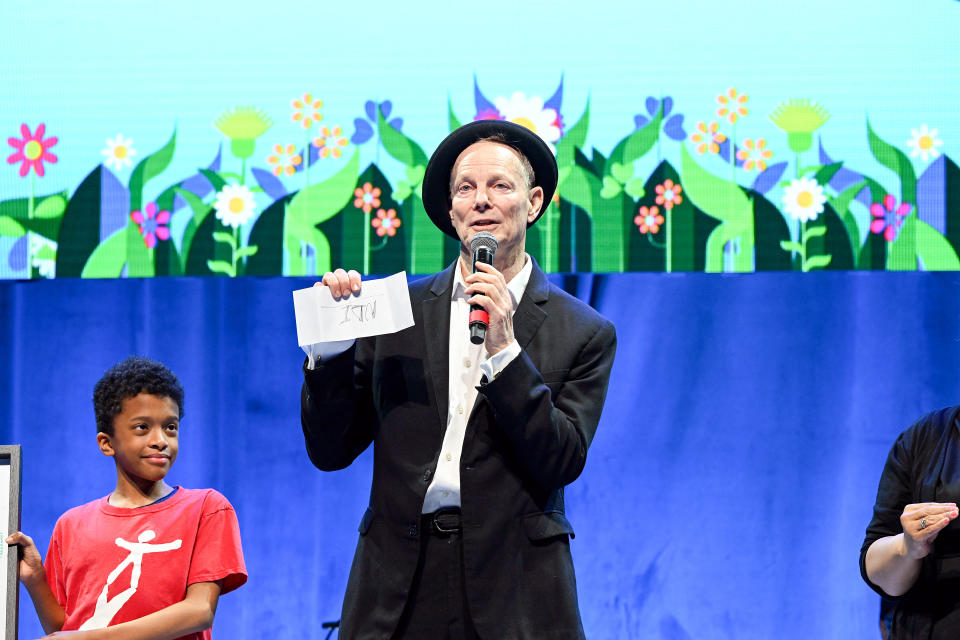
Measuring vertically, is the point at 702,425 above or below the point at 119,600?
above

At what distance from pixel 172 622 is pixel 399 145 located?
1.73 m

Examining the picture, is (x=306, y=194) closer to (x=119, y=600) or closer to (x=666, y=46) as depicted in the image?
(x=666, y=46)

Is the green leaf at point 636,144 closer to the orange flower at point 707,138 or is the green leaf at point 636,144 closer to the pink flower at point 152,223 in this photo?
the orange flower at point 707,138

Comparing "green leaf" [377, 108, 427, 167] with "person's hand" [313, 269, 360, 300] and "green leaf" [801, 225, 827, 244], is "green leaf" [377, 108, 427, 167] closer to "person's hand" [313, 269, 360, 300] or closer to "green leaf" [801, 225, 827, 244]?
"green leaf" [801, 225, 827, 244]

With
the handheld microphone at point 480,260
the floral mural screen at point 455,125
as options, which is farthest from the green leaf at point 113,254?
the handheld microphone at point 480,260

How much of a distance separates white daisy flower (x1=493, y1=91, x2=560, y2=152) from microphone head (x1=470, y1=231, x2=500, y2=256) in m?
1.51

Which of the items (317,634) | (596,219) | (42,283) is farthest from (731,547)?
(42,283)

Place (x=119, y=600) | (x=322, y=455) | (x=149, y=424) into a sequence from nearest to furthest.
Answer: (x=322, y=455) < (x=119, y=600) < (x=149, y=424)

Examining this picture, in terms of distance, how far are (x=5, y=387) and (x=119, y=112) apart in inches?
37.1

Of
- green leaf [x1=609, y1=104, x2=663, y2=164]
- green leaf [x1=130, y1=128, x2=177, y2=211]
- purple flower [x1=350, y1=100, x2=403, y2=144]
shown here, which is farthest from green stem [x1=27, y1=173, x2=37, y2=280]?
green leaf [x1=609, y1=104, x2=663, y2=164]

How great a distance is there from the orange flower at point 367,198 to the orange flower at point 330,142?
138mm

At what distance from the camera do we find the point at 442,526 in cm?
177

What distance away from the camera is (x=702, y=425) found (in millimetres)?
3258

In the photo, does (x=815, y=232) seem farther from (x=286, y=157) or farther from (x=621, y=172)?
(x=286, y=157)
